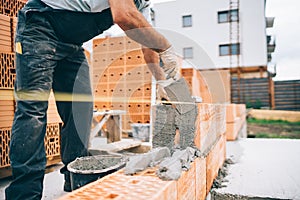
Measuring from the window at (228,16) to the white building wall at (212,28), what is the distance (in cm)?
22

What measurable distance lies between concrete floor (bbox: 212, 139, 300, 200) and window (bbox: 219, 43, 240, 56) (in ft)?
43.9

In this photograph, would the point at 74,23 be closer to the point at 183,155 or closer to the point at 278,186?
the point at 183,155

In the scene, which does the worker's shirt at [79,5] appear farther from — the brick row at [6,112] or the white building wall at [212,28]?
the white building wall at [212,28]

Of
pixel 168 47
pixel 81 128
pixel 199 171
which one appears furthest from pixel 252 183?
pixel 81 128

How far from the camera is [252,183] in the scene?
1755mm

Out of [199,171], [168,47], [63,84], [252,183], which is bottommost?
[252,183]

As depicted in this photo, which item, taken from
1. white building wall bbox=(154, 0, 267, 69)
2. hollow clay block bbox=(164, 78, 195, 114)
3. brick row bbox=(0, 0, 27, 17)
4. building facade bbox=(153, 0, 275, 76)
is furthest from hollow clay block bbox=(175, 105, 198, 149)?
building facade bbox=(153, 0, 275, 76)

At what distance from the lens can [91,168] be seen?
1420 mm

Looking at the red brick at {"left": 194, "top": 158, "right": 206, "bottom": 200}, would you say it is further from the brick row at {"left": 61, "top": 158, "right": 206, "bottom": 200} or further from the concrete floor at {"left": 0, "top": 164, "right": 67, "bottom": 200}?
the concrete floor at {"left": 0, "top": 164, "right": 67, "bottom": 200}

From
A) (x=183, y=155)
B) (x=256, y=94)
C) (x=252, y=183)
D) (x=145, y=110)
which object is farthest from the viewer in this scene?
(x=256, y=94)

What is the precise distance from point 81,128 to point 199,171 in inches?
30.7

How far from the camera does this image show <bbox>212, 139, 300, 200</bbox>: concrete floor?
1.55m

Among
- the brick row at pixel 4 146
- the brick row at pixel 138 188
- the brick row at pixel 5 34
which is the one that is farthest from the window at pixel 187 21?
the brick row at pixel 138 188

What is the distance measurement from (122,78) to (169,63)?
3.34 meters
